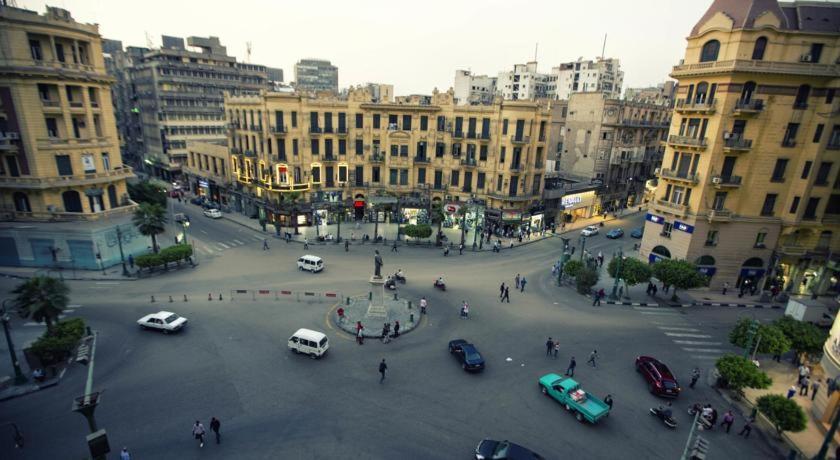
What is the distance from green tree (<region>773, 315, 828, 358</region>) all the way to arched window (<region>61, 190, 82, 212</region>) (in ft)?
223

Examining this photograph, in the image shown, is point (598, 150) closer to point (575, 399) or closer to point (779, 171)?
point (779, 171)

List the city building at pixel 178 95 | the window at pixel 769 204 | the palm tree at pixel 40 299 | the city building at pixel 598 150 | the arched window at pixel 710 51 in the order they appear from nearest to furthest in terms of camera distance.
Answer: the palm tree at pixel 40 299 < the arched window at pixel 710 51 < the window at pixel 769 204 < the city building at pixel 598 150 < the city building at pixel 178 95

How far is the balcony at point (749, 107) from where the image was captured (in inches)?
1549

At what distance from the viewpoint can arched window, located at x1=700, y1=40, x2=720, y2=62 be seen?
132 feet

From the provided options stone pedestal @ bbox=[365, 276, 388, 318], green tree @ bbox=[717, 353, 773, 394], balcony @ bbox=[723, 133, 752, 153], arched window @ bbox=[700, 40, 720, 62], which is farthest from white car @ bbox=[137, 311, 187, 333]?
arched window @ bbox=[700, 40, 720, 62]

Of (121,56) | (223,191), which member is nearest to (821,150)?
(223,191)

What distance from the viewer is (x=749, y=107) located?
39.4m

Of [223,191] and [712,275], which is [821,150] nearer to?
[712,275]

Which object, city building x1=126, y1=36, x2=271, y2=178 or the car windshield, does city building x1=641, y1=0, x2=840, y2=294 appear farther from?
city building x1=126, y1=36, x2=271, y2=178

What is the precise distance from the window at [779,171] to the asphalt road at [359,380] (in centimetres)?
1381

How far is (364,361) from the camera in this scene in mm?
28984

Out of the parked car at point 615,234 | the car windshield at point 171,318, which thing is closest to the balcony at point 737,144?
the parked car at point 615,234

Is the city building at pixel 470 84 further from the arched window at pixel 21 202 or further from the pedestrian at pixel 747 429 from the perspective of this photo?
the pedestrian at pixel 747 429

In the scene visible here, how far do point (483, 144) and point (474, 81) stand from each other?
92224 mm
